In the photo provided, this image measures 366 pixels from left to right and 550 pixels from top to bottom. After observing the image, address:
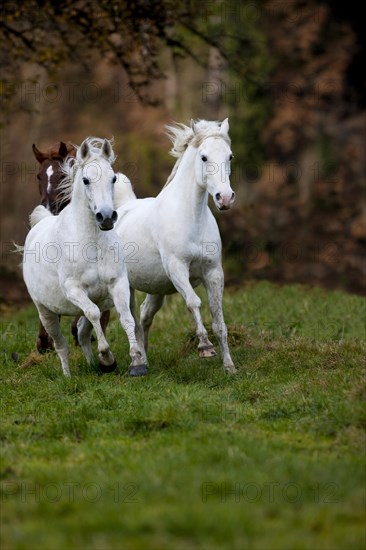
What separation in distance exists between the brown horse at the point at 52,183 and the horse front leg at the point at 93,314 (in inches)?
89.0

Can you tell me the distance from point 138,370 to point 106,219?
4.89ft

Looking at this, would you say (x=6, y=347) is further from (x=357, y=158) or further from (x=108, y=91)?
(x=108, y=91)

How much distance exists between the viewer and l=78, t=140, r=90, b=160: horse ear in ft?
30.8

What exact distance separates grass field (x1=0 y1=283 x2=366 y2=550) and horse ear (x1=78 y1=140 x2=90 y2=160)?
7.05 ft

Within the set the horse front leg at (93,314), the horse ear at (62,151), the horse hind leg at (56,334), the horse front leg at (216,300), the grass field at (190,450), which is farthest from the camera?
the horse ear at (62,151)

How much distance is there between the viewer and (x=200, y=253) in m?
9.88

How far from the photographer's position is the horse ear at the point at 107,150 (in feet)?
30.8

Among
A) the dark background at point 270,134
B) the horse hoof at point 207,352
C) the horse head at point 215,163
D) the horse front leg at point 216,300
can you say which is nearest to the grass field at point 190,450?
the horse hoof at point 207,352

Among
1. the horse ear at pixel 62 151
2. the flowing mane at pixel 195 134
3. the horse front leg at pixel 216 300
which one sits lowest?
the horse front leg at pixel 216 300

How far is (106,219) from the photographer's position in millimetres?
8852

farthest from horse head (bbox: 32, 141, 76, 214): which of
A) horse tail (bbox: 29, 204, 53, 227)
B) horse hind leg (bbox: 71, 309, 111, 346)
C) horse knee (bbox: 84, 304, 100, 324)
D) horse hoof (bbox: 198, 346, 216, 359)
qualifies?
horse hoof (bbox: 198, 346, 216, 359)

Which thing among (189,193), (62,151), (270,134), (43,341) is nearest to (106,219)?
(189,193)

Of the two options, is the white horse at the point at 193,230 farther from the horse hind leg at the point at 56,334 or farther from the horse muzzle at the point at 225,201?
the horse hind leg at the point at 56,334

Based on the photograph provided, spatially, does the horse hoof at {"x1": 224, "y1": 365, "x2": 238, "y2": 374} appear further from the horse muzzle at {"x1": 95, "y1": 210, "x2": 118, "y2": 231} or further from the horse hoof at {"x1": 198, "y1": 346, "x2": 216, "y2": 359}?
the horse muzzle at {"x1": 95, "y1": 210, "x2": 118, "y2": 231}
